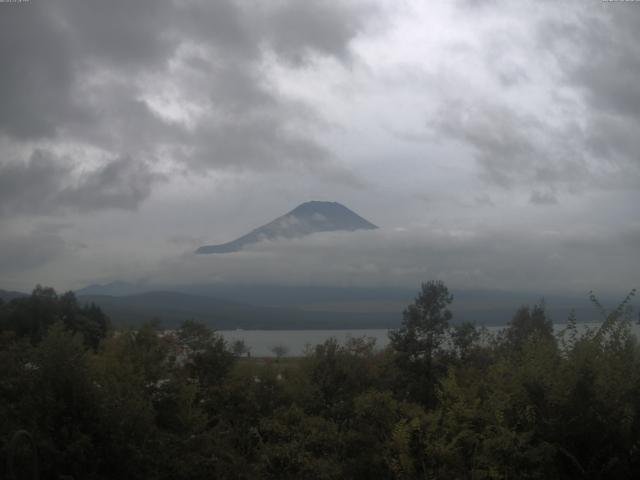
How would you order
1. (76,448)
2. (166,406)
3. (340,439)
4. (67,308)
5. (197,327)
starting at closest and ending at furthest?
(76,448)
(340,439)
(166,406)
(197,327)
(67,308)

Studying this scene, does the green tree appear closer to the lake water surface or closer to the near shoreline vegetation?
the lake water surface

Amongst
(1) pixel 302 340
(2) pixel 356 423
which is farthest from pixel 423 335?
(1) pixel 302 340

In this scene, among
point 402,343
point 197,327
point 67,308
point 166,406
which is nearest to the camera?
point 166,406

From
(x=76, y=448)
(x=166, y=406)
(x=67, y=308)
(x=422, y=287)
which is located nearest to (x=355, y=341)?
(x=422, y=287)

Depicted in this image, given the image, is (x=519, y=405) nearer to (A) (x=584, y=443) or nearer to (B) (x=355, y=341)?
(A) (x=584, y=443)

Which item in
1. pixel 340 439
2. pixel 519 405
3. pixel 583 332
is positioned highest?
pixel 583 332

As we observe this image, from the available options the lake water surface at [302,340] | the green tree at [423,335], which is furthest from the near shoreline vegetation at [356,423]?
the green tree at [423,335]

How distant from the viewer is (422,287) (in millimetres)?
27297

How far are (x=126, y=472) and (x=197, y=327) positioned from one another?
41.9 feet

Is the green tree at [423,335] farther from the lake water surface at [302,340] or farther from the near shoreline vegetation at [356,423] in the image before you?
the near shoreline vegetation at [356,423]

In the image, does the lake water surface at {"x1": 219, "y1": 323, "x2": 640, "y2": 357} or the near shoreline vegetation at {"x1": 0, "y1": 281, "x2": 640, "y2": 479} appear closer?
the near shoreline vegetation at {"x1": 0, "y1": 281, "x2": 640, "y2": 479}

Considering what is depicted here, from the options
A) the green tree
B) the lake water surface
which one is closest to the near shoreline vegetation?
the lake water surface

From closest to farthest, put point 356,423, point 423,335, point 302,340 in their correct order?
point 356,423 < point 423,335 < point 302,340

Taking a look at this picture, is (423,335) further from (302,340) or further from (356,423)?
(302,340)
